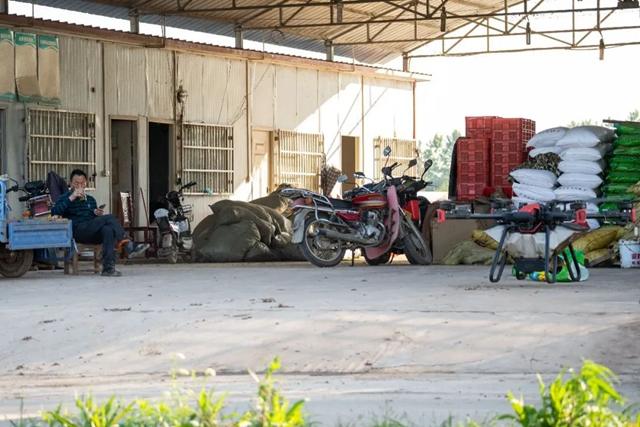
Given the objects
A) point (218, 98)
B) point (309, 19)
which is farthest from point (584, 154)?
point (309, 19)

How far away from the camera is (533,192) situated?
18.7 metres

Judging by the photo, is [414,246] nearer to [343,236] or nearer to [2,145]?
[343,236]

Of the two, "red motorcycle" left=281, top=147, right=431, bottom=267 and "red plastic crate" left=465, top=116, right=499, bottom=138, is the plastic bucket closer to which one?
"red motorcycle" left=281, top=147, right=431, bottom=267

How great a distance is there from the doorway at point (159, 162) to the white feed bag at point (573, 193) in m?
8.03

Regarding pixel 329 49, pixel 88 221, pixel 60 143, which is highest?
pixel 329 49

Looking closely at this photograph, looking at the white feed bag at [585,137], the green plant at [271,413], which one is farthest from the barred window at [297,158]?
the green plant at [271,413]

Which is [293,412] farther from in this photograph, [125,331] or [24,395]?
[125,331]

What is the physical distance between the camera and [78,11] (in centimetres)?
2434

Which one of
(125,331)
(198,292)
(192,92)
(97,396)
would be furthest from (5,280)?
(192,92)

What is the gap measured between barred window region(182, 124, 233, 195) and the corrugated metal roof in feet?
7.29

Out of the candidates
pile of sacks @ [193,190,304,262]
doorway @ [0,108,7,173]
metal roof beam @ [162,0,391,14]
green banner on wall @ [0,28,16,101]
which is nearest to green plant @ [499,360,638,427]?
pile of sacks @ [193,190,304,262]

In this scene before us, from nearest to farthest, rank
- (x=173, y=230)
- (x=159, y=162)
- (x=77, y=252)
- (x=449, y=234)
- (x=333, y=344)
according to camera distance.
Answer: (x=333, y=344)
(x=77, y=252)
(x=449, y=234)
(x=173, y=230)
(x=159, y=162)

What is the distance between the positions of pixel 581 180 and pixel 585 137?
61 centimetres

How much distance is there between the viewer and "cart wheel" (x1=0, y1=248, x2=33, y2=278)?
1530cm
